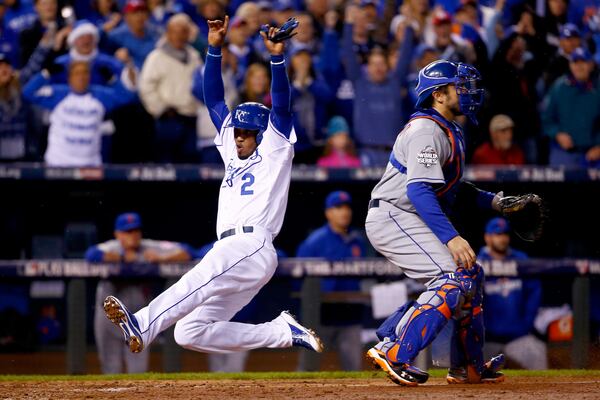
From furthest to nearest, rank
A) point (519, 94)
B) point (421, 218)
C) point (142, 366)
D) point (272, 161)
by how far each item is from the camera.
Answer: point (519, 94) < point (142, 366) < point (272, 161) < point (421, 218)

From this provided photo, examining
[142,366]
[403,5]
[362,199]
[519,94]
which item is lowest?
[142,366]

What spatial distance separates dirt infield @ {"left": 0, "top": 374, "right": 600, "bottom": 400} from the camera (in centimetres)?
564

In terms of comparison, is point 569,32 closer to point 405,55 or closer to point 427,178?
point 405,55

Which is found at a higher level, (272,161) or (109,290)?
(272,161)

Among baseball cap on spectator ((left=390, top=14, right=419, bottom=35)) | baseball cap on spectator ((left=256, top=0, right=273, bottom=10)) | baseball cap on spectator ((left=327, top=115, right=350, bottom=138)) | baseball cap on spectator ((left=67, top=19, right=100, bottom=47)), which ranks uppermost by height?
baseball cap on spectator ((left=256, top=0, right=273, bottom=10))

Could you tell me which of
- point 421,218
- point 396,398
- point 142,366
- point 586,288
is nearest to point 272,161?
point 421,218

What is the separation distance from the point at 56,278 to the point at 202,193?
1.86 m

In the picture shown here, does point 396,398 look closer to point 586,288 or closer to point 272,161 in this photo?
point 272,161

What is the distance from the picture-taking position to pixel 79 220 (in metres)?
9.68

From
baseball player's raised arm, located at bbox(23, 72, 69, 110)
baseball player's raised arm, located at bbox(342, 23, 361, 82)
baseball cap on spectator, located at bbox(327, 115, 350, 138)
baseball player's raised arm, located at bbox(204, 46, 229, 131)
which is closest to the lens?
baseball player's raised arm, located at bbox(204, 46, 229, 131)

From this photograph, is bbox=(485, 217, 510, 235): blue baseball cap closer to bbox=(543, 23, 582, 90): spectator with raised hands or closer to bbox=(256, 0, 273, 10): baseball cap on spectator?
bbox=(543, 23, 582, 90): spectator with raised hands

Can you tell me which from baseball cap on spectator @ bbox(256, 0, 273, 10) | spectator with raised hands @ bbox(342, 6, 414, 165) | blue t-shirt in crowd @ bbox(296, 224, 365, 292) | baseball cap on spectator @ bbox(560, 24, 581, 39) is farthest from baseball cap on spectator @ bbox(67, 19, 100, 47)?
baseball cap on spectator @ bbox(560, 24, 581, 39)

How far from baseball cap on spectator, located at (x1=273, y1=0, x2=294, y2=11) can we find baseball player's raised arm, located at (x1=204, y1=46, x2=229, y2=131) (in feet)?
16.0

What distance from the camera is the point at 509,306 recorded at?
27.9 ft
